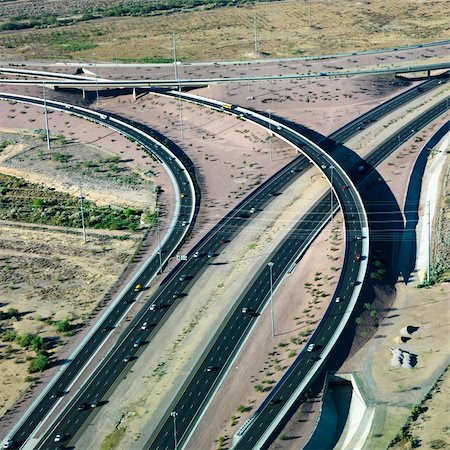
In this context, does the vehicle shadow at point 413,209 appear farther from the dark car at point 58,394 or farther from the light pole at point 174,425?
the dark car at point 58,394

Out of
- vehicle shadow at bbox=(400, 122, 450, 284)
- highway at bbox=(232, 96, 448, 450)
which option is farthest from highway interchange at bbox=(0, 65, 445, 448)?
vehicle shadow at bbox=(400, 122, 450, 284)

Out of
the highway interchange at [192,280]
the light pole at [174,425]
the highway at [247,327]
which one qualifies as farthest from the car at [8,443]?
the light pole at [174,425]

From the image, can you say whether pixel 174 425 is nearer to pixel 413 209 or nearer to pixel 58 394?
pixel 58 394

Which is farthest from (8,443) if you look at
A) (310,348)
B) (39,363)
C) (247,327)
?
(310,348)

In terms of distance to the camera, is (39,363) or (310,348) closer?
(310,348)

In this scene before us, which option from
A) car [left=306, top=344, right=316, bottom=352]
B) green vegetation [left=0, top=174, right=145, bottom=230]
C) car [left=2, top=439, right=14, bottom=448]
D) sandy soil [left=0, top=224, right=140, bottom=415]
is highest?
green vegetation [left=0, top=174, right=145, bottom=230]

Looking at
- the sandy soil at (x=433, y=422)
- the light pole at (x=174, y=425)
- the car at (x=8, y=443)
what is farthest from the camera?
the car at (x=8, y=443)

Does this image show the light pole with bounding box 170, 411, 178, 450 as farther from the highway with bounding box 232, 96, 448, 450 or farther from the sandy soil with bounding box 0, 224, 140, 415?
the sandy soil with bounding box 0, 224, 140, 415
